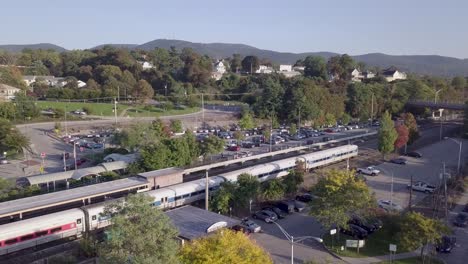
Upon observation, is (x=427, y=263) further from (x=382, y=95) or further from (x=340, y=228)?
(x=382, y=95)

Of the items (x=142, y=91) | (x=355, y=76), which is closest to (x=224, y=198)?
(x=142, y=91)

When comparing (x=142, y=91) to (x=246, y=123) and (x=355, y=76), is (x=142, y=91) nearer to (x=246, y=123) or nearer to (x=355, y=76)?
(x=246, y=123)

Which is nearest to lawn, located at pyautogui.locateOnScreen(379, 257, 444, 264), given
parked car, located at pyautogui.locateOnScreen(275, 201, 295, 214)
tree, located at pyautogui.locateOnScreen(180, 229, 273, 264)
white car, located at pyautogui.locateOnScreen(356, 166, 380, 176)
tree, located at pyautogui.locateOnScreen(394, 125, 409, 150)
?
parked car, located at pyautogui.locateOnScreen(275, 201, 295, 214)

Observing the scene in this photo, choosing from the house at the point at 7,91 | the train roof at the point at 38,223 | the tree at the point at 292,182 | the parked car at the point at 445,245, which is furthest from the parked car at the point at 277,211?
the house at the point at 7,91

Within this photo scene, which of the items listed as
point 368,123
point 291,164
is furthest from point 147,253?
point 368,123

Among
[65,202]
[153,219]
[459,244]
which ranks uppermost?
[153,219]
